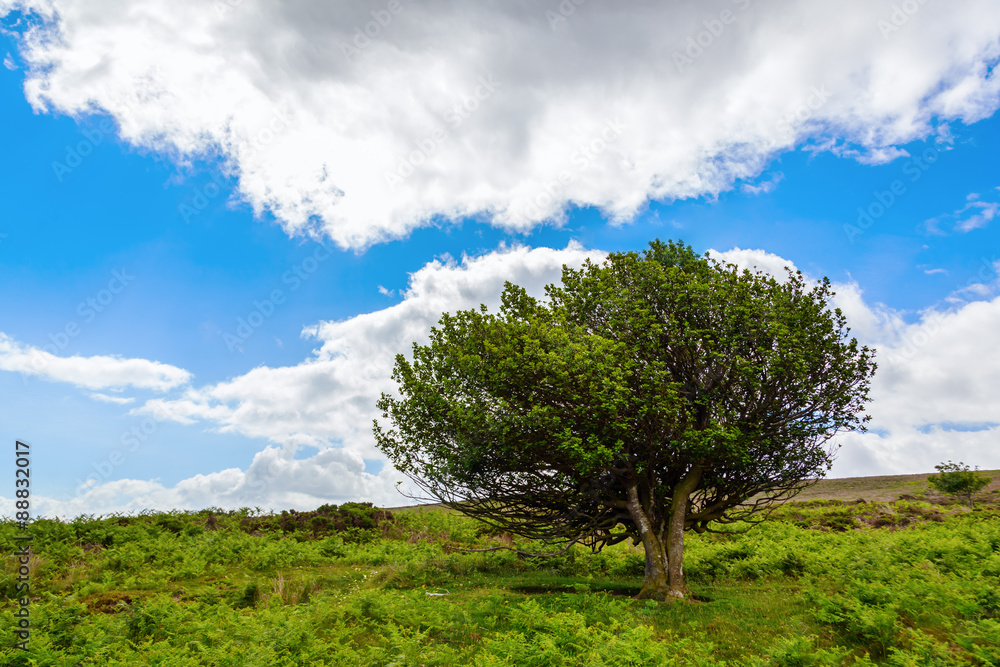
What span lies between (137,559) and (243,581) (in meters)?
5.81

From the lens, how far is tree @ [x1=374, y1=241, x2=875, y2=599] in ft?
56.7

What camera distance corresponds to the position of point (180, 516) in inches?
1348

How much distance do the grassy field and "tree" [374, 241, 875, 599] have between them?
3.53 metres

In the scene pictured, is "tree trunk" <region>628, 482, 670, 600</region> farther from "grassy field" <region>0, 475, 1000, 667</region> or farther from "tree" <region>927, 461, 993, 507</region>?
"tree" <region>927, 461, 993, 507</region>

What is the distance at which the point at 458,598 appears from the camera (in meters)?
18.8

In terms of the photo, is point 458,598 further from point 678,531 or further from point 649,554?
point 678,531

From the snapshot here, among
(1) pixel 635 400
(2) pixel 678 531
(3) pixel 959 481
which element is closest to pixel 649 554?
(2) pixel 678 531

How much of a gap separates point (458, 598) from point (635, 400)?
960 cm

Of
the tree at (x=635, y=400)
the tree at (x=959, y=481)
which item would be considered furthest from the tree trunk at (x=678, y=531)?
the tree at (x=959, y=481)

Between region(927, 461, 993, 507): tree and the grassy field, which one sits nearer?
the grassy field

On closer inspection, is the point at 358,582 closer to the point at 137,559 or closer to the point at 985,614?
the point at 137,559

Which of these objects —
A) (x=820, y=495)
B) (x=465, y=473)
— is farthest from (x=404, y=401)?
(x=820, y=495)

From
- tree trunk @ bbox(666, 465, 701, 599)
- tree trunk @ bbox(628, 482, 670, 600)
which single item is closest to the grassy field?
tree trunk @ bbox(666, 465, 701, 599)

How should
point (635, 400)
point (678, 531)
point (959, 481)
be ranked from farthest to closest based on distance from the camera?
point (959, 481), point (678, 531), point (635, 400)
